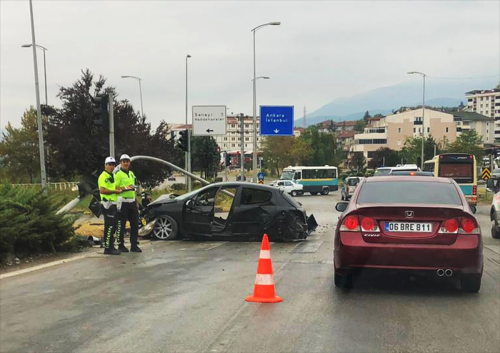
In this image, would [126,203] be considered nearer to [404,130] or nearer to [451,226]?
[451,226]

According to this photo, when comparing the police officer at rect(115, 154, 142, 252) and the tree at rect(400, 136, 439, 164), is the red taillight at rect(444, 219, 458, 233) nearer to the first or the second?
the police officer at rect(115, 154, 142, 252)

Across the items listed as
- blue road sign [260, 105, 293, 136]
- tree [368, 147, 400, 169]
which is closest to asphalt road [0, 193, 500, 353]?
blue road sign [260, 105, 293, 136]

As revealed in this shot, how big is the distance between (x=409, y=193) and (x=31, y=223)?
248 inches

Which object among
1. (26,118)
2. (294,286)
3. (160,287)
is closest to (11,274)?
(160,287)

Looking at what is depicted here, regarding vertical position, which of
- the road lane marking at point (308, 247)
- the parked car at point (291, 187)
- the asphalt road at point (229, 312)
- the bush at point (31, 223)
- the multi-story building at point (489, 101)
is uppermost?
the multi-story building at point (489, 101)

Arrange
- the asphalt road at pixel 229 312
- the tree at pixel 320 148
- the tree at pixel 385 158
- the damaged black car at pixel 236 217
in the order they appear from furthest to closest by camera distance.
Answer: the tree at pixel 385 158 < the tree at pixel 320 148 < the damaged black car at pixel 236 217 < the asphalt road at pixel 229 312

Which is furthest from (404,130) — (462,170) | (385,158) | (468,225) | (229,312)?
(229,312)

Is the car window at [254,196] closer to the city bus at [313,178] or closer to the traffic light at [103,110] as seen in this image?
the traffic light at [103,110]

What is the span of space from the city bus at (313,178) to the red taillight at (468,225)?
43.6 metres

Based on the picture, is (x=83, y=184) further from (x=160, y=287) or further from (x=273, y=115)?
(x=273, y=115)

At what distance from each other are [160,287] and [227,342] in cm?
272

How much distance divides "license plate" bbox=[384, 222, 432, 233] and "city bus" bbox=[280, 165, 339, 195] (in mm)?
43552

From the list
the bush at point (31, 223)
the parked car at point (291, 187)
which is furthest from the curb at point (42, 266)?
the parked car at point (291, 187)

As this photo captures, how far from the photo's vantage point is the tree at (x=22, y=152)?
1914 inches
